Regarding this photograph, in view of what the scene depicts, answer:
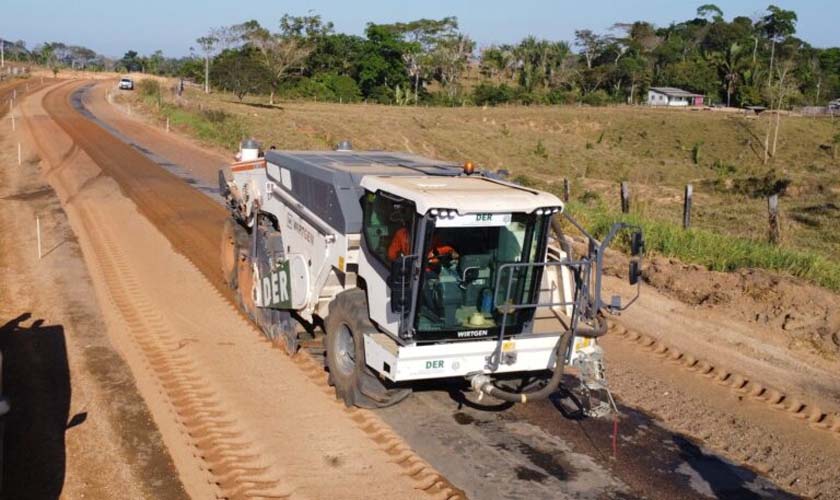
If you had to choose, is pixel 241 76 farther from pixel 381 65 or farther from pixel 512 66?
pixel 512 66

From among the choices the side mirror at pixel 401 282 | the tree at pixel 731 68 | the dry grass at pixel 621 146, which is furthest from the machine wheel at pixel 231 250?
the tree at pixel 731 68

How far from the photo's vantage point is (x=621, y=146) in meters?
67.3

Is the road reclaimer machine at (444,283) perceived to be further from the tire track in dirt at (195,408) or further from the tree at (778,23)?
the tree at (778,23)

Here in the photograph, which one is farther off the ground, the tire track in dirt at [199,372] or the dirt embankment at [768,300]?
the dirt embankment at [768,300]

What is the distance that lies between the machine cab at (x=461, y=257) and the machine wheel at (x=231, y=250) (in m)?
5.64

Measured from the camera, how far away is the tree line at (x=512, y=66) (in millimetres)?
82625

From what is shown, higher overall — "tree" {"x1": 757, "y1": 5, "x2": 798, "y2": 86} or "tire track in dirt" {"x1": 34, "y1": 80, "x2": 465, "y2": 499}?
"tree" {"x1": 757, "y1": 5, "x2": 798, "y2": 86}

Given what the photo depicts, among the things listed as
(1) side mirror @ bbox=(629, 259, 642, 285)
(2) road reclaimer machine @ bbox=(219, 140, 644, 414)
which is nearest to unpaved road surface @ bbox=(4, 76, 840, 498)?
(2) road reclaimer machine @ bbox=(219, 140, 644, 414)

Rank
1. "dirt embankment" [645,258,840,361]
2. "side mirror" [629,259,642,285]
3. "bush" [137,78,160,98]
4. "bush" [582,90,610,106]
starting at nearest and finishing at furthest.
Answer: "side mirror" [629,259,642,285]
"dirt embankment" [645,258,840,361]
"bush" [137,78,160,98]
"bush" [582,90,610,106]

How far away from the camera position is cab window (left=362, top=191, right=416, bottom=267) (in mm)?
7832

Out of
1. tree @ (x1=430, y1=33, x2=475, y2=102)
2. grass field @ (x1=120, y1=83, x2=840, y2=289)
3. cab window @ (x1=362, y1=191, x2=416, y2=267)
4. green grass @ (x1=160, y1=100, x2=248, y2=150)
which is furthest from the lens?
tree @ (x1=430, y1=33, x2=475, y2=102)

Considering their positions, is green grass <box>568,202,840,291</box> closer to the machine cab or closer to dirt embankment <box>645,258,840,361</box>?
dirt embankment <box>645,258,840,361</box>

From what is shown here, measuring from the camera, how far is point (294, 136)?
4091 centimetres

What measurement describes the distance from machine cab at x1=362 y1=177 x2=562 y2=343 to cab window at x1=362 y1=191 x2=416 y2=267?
10mm
